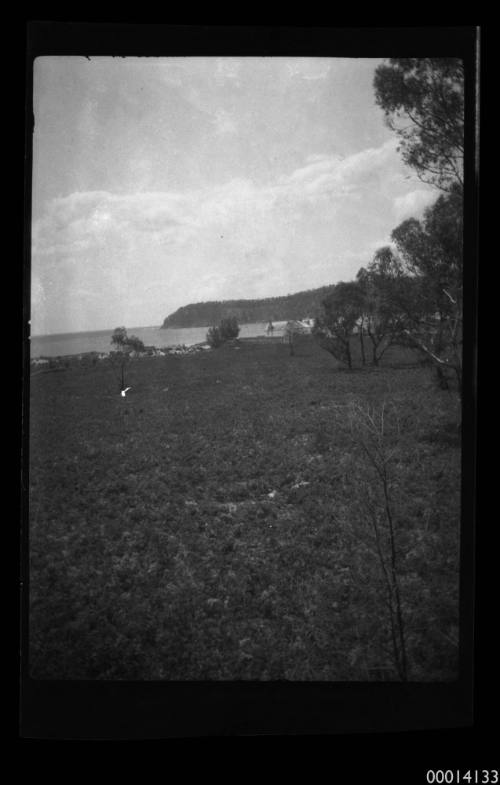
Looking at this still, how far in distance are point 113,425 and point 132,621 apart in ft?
6.85

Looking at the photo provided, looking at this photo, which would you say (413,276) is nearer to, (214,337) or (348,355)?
(348,355)

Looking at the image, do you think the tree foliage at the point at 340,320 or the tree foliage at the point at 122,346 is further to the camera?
the tree foliage at the point at 340,320

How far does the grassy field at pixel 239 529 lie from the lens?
3.32 meters

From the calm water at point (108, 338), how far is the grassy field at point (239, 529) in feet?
0.76

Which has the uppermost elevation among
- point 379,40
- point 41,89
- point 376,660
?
point 379,40

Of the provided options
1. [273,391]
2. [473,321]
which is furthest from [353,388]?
[473,321]

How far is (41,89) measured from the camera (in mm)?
3453

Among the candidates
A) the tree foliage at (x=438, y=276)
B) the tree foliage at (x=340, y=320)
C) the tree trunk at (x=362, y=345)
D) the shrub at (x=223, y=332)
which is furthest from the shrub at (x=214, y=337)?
the tree foliage at (x=438, y=276)

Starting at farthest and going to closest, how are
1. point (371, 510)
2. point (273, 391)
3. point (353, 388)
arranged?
point (273, 391), point (353, 388), point (371, 510)

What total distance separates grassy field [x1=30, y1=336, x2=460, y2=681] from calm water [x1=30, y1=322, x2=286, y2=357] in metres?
0.23

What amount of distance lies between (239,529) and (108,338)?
258 cm

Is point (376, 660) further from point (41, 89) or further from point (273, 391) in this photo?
point (41, 89)

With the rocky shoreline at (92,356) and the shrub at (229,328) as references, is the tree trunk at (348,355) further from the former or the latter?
the rocky shoreline at (92,356)

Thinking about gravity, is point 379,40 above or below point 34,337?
above
